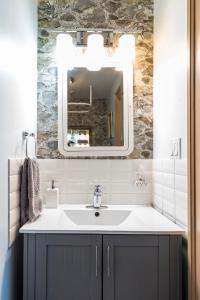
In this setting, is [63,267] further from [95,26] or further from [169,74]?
[95,26]

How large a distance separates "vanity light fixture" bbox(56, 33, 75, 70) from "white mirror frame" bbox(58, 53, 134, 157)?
35 millimetres

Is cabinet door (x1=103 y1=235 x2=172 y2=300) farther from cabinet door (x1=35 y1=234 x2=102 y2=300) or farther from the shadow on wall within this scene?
the shadow on wall

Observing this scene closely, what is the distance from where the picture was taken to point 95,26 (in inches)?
83.6

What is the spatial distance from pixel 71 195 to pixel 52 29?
1.18 m

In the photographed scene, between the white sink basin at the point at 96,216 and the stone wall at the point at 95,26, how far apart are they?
42 cm

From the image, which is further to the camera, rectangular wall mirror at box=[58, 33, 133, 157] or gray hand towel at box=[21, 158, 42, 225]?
rectangular wall mirror at box=[58, 33, 133, 157]

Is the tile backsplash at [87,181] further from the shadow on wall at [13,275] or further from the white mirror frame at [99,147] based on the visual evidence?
the shadow on wall at [13,275]

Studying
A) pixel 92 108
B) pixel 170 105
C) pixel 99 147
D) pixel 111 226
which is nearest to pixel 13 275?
pixel 111 226

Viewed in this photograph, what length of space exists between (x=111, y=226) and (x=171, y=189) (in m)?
0.40

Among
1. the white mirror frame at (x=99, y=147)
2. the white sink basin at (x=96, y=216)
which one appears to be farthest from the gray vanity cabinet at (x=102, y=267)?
the white mirror frame at (x=99, y=147)

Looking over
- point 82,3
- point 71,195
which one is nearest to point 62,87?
point 82,3

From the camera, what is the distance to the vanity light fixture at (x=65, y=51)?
2.04 m

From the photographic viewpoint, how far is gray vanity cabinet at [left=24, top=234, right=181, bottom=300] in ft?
4.79

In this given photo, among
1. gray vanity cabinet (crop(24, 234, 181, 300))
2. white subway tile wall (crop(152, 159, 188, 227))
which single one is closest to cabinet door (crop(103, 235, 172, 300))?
gray vanity cabinet (crop(24, 234, 181, 300))
